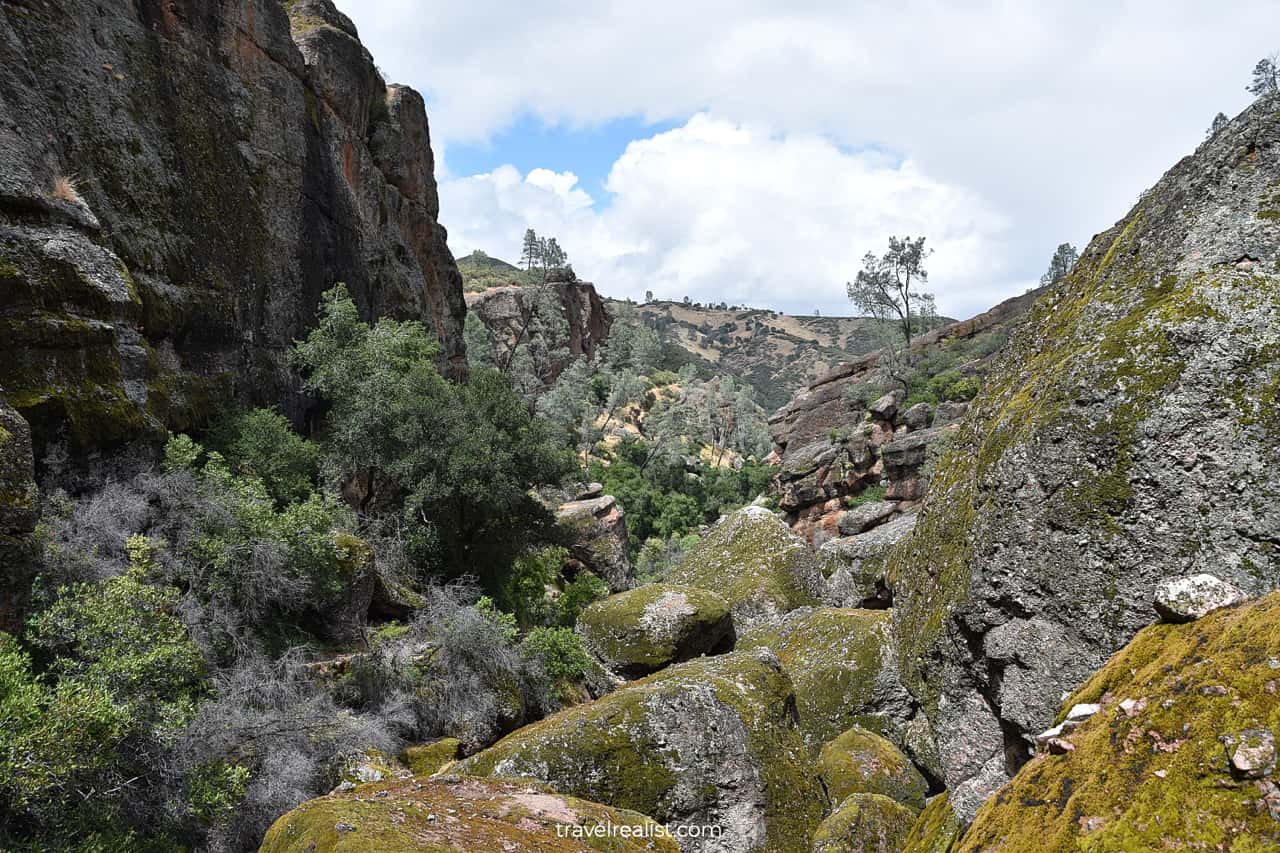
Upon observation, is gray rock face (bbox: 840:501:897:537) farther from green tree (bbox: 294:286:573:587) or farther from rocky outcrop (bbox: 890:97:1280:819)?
rocky outcrop (bbox: 890:97:1280:819)

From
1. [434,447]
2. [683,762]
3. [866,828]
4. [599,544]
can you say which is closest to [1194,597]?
[866,828]

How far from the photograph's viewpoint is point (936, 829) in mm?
4355

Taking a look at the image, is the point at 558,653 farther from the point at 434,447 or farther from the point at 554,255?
the point at 554,255

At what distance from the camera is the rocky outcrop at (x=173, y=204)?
11.9m

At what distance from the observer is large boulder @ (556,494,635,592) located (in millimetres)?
25328

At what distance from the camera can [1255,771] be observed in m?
2.01

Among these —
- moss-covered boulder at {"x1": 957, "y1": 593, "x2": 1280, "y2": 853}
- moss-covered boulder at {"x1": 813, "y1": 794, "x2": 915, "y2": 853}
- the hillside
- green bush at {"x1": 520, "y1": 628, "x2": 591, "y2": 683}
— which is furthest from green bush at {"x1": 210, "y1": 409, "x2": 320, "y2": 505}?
the hillside

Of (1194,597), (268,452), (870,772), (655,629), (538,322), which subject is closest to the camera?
(1194,597)

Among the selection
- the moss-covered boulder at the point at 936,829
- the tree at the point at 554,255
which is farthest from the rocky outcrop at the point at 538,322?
the moss-covered boulder at the point at 936,829

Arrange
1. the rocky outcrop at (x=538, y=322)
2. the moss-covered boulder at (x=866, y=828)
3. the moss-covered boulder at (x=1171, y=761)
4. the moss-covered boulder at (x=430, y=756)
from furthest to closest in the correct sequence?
the rocky outcrop at (x=538, y=322), the moss-covered boulder at (x=430, y=756), the moss-covered boulder at (x=866, y=828), the moss-covered boulder at (x=1171, y=761)

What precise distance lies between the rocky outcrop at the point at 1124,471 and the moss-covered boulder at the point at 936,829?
0.11m

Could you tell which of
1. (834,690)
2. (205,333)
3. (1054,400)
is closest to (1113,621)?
(1054,400)

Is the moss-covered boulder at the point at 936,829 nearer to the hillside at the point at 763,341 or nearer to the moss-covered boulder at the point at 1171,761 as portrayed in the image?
the moss-covered boulder at the point at 1171,761

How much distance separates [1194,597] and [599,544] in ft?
76.9
